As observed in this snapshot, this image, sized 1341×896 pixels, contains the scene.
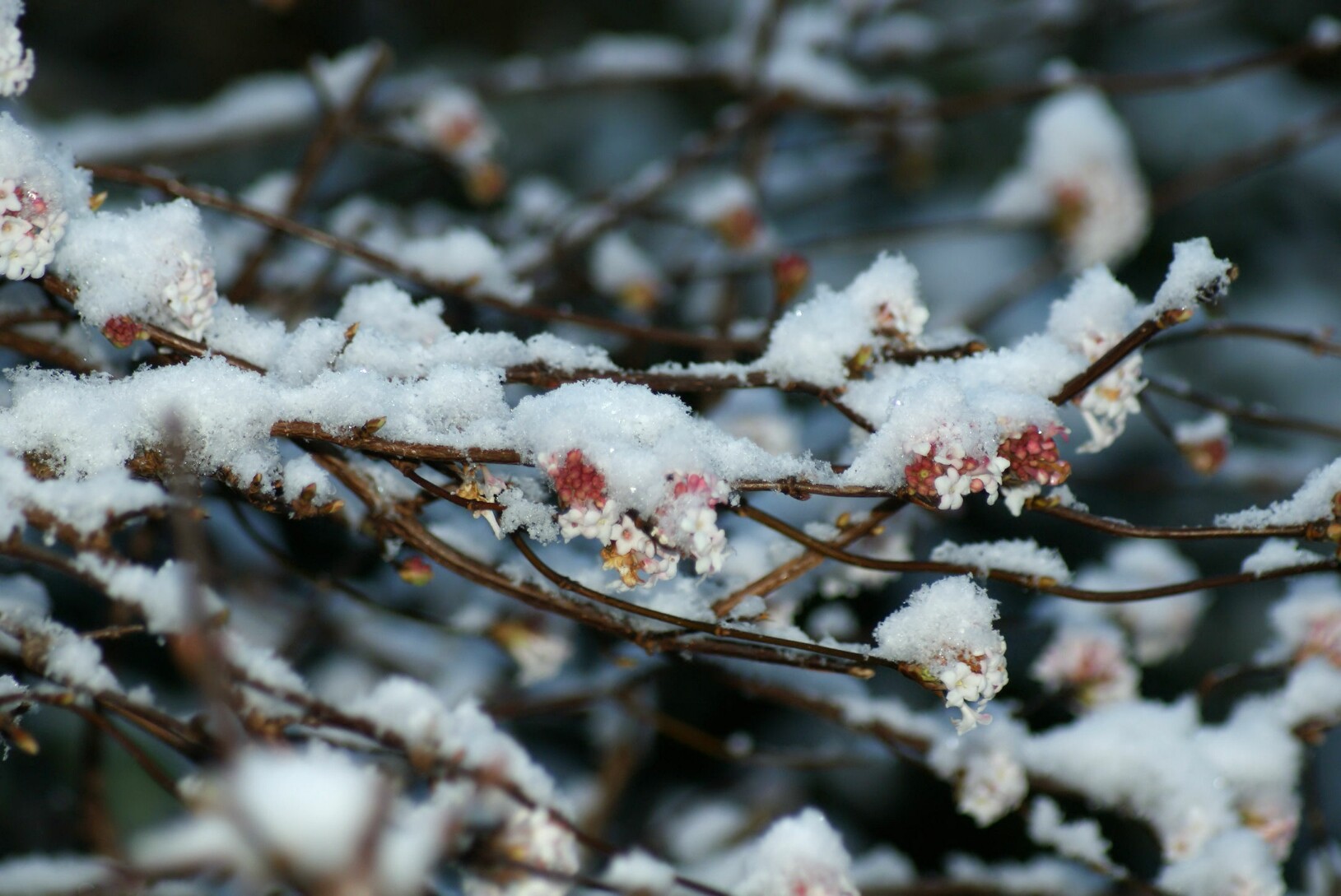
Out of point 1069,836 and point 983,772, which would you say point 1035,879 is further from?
point 983,772

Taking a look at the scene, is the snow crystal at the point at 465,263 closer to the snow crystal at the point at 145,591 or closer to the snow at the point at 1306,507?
→ the snow crystal at the point at 145,591

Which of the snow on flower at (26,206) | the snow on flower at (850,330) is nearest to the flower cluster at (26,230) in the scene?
the snow on flower at (26,206)

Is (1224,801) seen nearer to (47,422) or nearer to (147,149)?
(47,422)

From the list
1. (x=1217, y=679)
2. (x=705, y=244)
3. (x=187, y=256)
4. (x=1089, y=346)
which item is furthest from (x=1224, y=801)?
(x=705, y=244)

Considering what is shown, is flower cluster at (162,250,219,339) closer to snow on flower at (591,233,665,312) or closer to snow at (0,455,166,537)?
snow at (0,455,166,537)

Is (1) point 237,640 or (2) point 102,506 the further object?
(1) point 237,640
